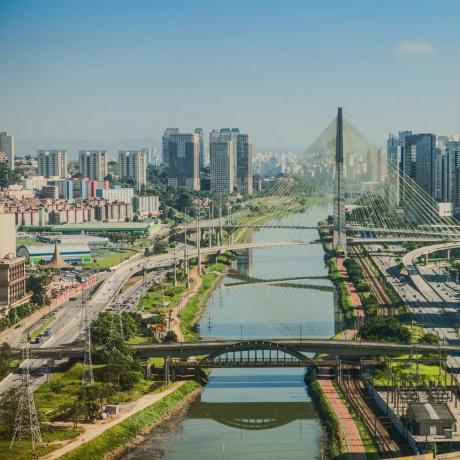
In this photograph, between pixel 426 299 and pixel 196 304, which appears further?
pixel 196 304

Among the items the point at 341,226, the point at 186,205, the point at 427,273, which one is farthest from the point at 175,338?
the point at 186,205

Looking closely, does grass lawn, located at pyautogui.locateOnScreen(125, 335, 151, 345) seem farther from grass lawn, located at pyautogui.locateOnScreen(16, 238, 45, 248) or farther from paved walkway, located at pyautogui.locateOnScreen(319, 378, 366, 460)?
grass lawn, located at pyautogui.locateOnScreen(16, 238, 45, 248)

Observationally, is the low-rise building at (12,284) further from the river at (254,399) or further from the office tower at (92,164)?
the office tower at (92,164)

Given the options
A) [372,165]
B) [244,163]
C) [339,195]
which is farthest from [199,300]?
[244,163]

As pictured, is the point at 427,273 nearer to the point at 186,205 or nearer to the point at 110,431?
the point at 110,431

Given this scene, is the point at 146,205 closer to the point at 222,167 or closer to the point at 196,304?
the point at 222,167

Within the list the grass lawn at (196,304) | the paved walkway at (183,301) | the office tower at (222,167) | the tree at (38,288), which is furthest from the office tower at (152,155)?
the tree at (38,288)
